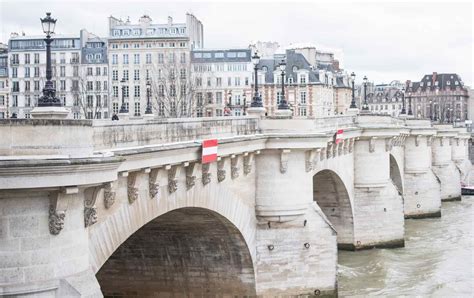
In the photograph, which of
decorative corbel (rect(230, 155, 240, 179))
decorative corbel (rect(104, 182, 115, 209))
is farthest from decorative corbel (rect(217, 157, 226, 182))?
decorative corbel (rect(104, 182, 115, 209))

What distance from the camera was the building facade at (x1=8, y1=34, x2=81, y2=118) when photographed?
3191 inches

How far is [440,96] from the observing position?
168m

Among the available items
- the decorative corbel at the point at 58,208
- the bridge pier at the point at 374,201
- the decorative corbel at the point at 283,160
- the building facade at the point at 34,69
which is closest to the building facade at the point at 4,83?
the building facade at the point at 34,69

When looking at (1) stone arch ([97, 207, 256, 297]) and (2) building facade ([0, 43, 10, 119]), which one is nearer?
(1) stone arch ([97, 207, 256, 297])

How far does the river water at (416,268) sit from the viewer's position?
33500 mm

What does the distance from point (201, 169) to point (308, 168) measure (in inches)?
300

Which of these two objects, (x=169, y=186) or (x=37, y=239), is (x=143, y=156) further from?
(x=37, y=239)

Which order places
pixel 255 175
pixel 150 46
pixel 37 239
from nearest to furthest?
pixel 37 239, pixel 255 175, pixel 150 46

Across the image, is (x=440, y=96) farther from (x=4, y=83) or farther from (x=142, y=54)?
(x=4, y=83)

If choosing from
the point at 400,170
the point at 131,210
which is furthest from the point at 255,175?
the point at 400,170

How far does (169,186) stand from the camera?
19234 millimetres

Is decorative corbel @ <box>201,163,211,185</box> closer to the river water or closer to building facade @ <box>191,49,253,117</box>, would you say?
the river water

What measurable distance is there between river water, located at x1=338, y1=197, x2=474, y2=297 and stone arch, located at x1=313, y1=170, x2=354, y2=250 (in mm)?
780

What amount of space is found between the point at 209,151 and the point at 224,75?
2938 inches
